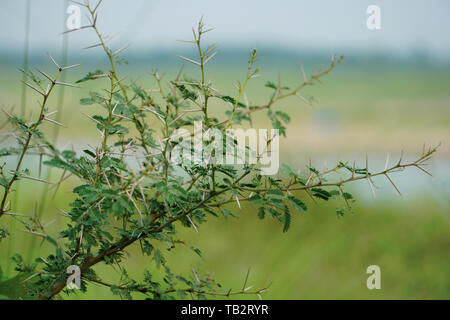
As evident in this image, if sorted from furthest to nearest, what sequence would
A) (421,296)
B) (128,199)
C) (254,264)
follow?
(254,264) → (421,296) → (128,199)

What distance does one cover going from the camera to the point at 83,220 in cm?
59

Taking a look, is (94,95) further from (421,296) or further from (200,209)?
(421,296)

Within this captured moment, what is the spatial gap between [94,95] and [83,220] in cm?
18

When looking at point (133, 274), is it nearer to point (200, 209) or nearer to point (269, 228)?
point (269, 228)

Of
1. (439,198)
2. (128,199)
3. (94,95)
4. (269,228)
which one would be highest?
(94,95)

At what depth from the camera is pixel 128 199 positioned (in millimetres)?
565

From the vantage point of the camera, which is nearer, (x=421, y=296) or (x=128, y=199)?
(x=128, y=199)

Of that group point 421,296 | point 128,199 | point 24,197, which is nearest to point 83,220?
point 128,199

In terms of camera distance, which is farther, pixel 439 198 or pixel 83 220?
pixel 439 198
